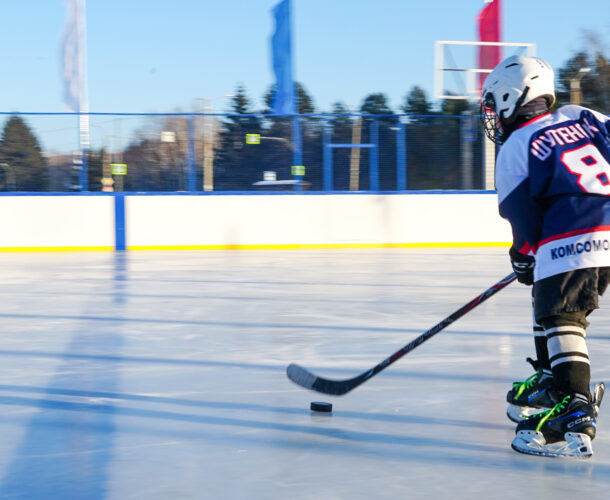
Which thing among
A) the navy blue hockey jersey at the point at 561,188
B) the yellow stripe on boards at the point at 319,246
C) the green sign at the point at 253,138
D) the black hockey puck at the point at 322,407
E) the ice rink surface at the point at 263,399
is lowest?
the ice rink surface at the point at 263,399

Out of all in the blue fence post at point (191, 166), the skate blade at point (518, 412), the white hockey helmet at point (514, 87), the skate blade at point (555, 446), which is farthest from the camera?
the blue fence post at point (191, 166)

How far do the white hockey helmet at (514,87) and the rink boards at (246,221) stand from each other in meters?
9.88

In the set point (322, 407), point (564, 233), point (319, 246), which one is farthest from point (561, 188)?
point (319, 246)

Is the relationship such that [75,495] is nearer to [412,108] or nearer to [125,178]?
[125,178]

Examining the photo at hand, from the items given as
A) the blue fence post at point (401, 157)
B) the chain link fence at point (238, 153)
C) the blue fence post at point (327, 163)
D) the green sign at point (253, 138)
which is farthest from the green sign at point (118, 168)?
the blue fence post at point (401, 157)

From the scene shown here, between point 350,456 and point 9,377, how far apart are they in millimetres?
1786

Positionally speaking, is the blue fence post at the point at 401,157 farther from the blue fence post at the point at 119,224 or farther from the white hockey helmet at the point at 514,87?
the white hockey helmet at the point at 514,87

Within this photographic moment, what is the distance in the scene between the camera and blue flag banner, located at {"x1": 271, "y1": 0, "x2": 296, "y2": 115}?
42.7 ft

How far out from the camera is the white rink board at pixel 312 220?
40.3 feet

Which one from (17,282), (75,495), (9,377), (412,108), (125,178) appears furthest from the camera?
(412,108)

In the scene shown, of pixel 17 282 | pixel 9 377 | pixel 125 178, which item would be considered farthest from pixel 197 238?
pixel 9 377

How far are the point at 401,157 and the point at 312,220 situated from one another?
1.76 m

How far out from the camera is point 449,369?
3611 mm

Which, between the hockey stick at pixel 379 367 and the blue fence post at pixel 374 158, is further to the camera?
the blue fence post at pixel 374 158
